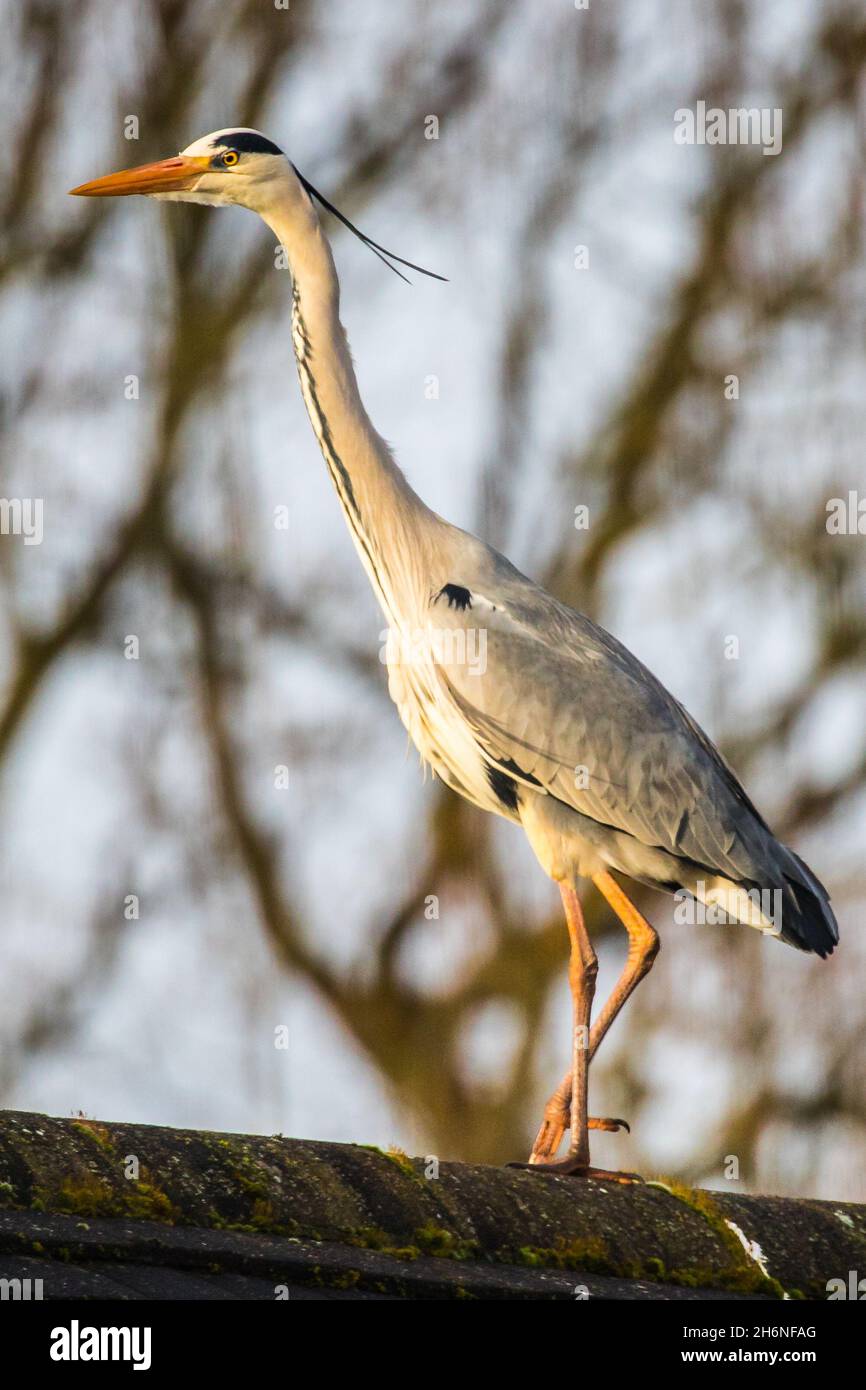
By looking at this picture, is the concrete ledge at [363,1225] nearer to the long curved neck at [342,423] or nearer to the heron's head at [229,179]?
the long curved neck at [342,423]

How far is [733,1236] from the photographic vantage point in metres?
3.98

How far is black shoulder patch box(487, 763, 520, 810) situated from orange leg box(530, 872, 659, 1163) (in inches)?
12.0

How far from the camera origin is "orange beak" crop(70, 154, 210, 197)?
19.2 ft

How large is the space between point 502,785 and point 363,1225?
7.08 ft

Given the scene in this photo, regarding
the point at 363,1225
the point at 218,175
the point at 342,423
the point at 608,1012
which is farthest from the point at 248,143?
the point at 363,1225

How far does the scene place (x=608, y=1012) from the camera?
5.32 m

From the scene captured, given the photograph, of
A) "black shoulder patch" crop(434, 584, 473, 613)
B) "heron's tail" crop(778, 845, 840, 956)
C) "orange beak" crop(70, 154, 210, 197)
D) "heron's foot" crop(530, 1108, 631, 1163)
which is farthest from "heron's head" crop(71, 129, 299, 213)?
"heron's foot" crop(530, 1108, 631, 1163)

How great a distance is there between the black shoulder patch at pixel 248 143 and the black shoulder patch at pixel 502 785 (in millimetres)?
1781

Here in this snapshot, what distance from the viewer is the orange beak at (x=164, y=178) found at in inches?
231

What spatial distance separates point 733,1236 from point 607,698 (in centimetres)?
196

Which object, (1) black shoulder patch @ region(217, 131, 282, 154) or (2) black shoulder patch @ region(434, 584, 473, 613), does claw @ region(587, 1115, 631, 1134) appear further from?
(1) black shoulder patch @ region(217, 131, 282, 154)
